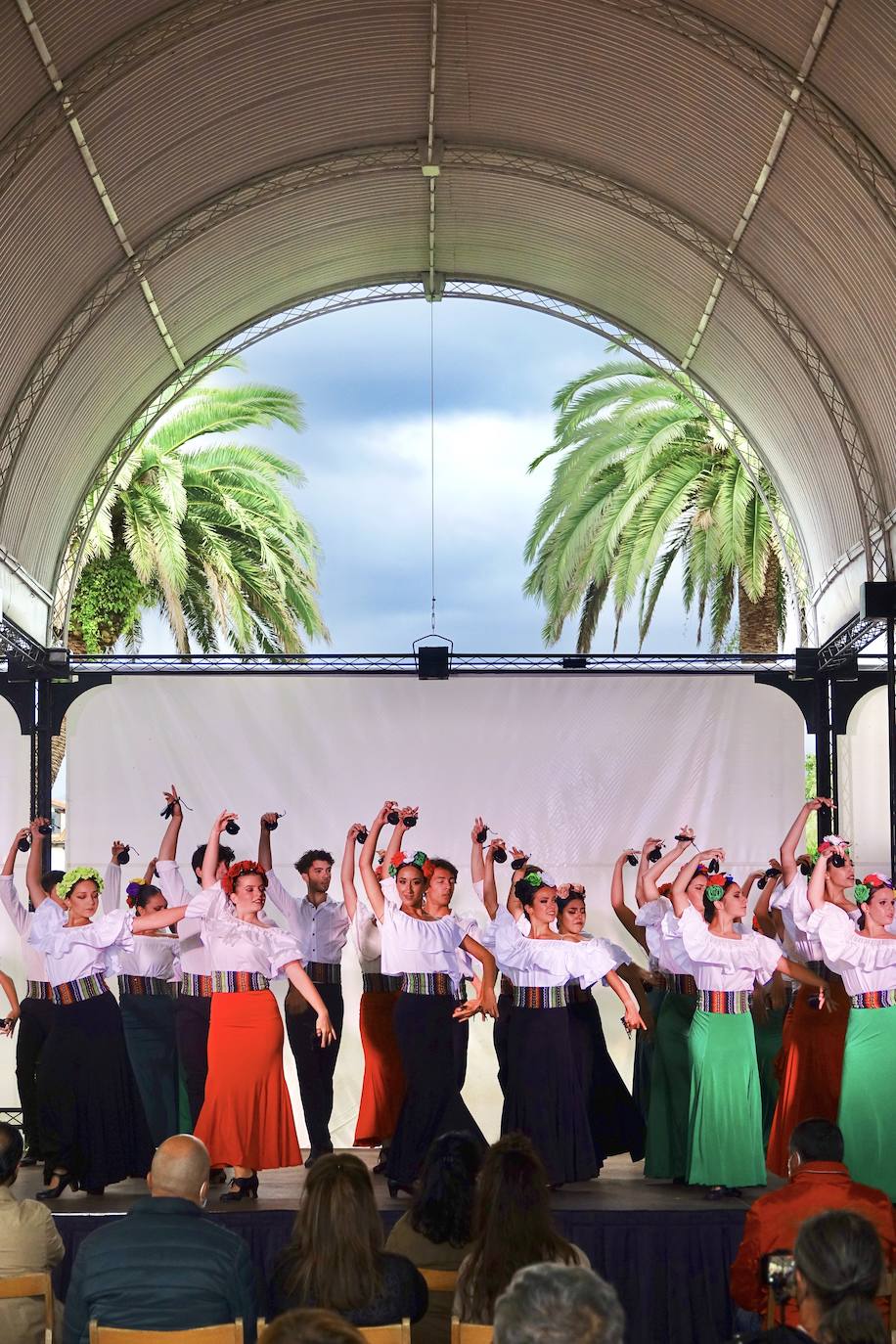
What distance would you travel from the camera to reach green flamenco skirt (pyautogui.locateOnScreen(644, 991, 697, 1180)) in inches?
286

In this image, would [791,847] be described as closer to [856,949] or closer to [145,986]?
[856,949]

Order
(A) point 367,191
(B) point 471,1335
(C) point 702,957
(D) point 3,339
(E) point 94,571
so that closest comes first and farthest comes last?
(B) point 471,1335
(C) point 702,957
(D) point 3,339
(A) point 367,191
(E) point 94,571

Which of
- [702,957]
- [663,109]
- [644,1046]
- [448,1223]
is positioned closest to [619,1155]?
[644,1046]

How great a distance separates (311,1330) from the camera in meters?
2.53

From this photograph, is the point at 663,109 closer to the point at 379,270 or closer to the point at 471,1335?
the point at 379,270

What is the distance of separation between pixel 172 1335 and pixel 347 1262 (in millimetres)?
432

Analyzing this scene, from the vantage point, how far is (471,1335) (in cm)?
360

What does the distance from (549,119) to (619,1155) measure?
21.9 ft

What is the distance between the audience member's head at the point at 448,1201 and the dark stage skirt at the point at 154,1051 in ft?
11.9

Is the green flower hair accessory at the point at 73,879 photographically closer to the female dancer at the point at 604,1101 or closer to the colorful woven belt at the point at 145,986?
the colorful woven belt at the point at 145,986

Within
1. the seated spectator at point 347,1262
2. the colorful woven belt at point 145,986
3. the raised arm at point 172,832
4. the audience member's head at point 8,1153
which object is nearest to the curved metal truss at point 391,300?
the raised arm at point 172,832

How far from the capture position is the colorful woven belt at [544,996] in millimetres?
7133

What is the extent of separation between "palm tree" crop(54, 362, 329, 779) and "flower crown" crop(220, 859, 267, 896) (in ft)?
35.6

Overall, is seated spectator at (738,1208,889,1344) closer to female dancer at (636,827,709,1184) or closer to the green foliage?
female dancer at (636,827,709,1184)
